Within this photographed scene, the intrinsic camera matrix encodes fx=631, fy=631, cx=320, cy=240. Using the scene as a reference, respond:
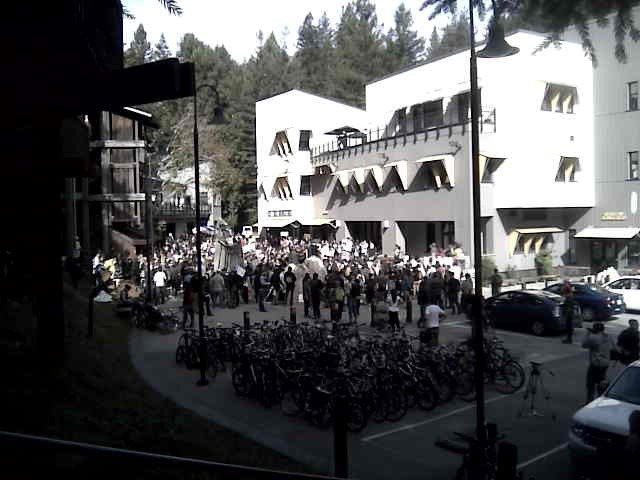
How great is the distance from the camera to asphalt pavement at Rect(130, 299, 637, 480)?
9.36m

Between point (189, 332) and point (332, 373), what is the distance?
6.28 m

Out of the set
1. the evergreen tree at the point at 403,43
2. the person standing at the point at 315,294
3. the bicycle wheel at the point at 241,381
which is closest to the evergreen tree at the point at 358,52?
the evergreen tree at the point at 403,43

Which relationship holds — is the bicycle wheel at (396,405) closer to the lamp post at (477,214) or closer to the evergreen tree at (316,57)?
the lamp post at (477,214)

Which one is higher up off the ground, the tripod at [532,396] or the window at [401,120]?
the window at [401,120]

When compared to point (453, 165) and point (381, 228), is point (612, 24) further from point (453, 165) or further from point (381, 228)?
point (381, 228)

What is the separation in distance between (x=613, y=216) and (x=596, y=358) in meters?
Result: 28.5

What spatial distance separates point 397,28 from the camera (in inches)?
3337

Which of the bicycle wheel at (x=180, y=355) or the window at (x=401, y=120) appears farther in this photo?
the window at (x=401, y=120)

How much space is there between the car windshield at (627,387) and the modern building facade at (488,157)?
2487 centimetres

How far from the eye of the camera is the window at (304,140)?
2087 inches

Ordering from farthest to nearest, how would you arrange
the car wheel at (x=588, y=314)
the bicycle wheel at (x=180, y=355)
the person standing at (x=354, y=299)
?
the person standing at (x=354, y=299)
the car wheel at (x=588, y=314)
the bicycle wheel at (x=180, y=355)

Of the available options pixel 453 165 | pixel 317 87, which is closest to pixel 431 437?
pixel 453 165

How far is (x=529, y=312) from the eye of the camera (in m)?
20.3


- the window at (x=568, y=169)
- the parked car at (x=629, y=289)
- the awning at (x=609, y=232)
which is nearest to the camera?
the parked car at (x=629, y=289)
